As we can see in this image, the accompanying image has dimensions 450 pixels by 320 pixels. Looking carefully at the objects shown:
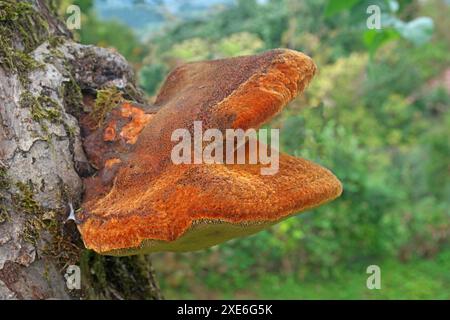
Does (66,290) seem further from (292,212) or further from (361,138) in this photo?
(361,138)

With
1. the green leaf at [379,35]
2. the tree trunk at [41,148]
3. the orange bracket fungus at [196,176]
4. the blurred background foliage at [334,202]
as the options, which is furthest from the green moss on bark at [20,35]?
the blurred background foliage at [334,202]

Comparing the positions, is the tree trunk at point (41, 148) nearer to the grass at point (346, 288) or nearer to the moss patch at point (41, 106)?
the moss patch at point (41, 106)

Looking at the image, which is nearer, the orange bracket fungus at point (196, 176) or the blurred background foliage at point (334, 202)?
the orange bracket fungus at point (196, 176)

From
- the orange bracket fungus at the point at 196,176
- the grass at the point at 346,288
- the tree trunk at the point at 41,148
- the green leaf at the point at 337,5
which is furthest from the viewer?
the grass at the point at 346,288

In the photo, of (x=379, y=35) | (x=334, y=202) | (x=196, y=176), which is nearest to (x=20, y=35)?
(x=196, y=176)

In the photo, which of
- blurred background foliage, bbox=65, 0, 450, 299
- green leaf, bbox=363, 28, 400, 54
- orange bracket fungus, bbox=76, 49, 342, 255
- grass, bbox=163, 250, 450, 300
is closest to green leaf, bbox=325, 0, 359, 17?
green leaf, bbox=363, 28, 400, 54

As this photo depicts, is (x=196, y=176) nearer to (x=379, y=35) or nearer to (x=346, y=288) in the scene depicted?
(x=379, y=35)
